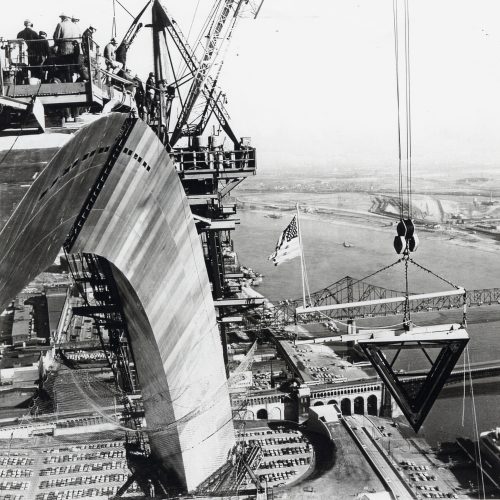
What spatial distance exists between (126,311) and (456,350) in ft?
17.7

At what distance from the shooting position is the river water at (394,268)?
26484mm

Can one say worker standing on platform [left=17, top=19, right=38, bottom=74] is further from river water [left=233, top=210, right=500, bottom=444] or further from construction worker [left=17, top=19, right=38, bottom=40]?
river water [left=233, top=210, right=500, bottom=444]

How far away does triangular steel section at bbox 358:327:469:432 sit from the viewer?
5086 millimetres

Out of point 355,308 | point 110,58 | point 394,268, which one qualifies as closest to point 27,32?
point 110,58

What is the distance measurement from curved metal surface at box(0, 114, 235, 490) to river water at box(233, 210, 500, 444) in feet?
51.3

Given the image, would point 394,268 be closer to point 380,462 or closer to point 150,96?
point 380,462

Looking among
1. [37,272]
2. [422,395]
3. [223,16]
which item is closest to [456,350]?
[422,395]

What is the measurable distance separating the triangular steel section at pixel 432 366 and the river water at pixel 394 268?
1948 centimetres

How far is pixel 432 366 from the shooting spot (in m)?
5.37

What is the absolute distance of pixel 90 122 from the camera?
5422 millimetres

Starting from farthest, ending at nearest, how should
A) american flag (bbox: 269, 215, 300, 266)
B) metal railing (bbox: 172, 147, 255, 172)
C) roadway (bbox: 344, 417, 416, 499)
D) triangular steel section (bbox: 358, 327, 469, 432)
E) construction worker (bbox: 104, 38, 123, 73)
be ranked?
roadway (bbox: 344, 417, 416, 499)
american flag (bbox: 269, 215, 300, 266)
metal railing (bbox: 172, 147, 255, 172)
construction worker (bbox: 104, 38, 123, 73)
triangular steel section (bbox: 358, 327, 469, 432)

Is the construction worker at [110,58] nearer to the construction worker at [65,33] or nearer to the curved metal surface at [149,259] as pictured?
the curved metal surface at [149,259]

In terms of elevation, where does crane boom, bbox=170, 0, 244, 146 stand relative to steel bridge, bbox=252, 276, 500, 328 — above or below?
above

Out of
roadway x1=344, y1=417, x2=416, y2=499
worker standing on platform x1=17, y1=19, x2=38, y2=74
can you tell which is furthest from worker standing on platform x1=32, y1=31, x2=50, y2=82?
roadway x1=344, y1=417, x2=416, y2=499
